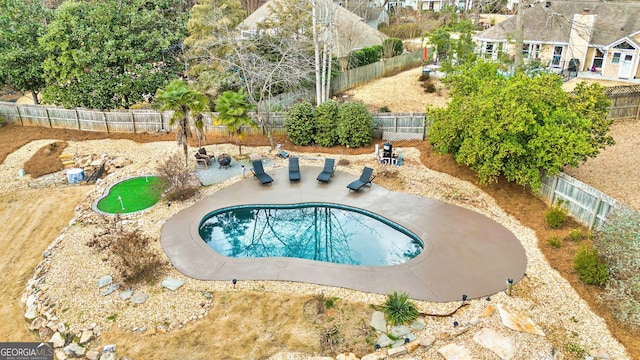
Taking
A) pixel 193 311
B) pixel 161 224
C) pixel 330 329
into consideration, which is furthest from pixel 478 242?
pixel 161 224

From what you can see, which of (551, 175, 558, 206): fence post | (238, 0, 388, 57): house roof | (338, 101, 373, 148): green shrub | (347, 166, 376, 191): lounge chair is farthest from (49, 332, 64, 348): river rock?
(238, 0, 388, 57): house roof

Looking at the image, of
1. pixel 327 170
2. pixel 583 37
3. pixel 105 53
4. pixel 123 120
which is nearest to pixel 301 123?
pixel 327 170

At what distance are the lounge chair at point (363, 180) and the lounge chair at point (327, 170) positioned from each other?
1113 millimetres

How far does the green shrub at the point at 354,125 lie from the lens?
62.0 ft

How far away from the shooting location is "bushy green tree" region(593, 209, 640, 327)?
916 cm

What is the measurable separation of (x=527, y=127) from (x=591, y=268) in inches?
187

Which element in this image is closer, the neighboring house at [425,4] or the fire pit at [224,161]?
the fire pit at [224,161]

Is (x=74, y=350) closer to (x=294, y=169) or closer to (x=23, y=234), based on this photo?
(x=23, y=234)

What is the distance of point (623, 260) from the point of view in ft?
32.5

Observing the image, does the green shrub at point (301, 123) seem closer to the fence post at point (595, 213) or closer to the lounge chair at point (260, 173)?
the lounge chair at point (260, 173)

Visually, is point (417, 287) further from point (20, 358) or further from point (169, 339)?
point (20, 358)

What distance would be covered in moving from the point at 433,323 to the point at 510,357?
5.43 ft

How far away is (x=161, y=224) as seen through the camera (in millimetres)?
13766

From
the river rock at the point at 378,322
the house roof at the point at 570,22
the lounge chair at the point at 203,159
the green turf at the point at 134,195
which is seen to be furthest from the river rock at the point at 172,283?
the house roof at the point at 570,22
